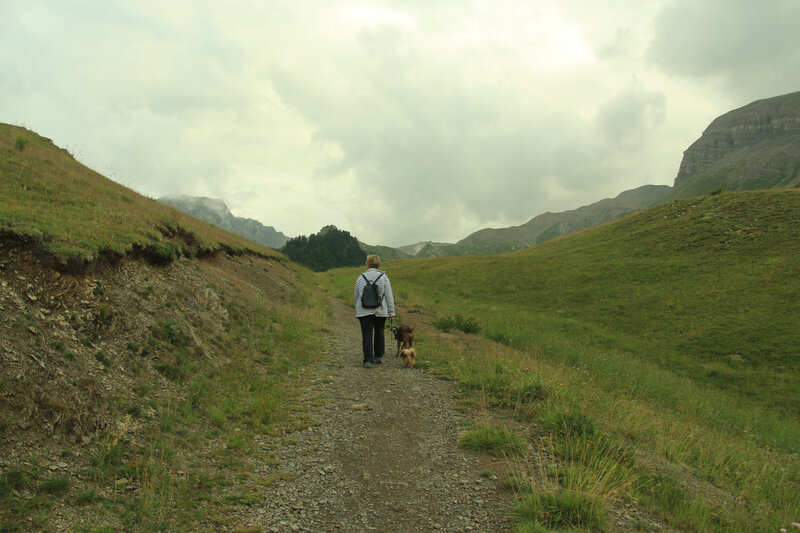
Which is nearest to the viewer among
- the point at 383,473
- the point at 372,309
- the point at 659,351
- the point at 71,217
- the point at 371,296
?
the point at 383,473

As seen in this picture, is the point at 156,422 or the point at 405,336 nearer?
the point at 156,422

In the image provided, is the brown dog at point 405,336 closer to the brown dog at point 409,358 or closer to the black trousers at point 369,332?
the brown dog at point 409,358

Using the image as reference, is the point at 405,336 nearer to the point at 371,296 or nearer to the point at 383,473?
the point at 371,296

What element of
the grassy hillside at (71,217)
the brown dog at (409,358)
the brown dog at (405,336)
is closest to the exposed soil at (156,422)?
the grassy hillside at (71,217)

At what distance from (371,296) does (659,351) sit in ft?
69.6

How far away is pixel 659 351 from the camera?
80.7 feet

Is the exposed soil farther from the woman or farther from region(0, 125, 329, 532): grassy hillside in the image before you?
the woman

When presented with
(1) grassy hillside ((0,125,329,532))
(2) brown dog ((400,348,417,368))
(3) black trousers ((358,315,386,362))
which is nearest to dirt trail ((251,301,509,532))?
(1) grassy hillside ((0,125,329,532))

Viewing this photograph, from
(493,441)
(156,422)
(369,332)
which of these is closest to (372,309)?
(369,332)

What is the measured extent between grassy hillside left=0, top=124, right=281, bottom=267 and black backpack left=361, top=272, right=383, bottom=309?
6.15 meters

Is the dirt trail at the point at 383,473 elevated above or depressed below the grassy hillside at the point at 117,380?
below

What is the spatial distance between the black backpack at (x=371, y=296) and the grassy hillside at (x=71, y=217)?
6.15 metres

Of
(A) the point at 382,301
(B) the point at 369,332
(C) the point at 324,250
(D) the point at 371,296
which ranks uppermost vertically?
(C) the point at 324,250

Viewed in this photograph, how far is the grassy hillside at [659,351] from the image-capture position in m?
6.20
